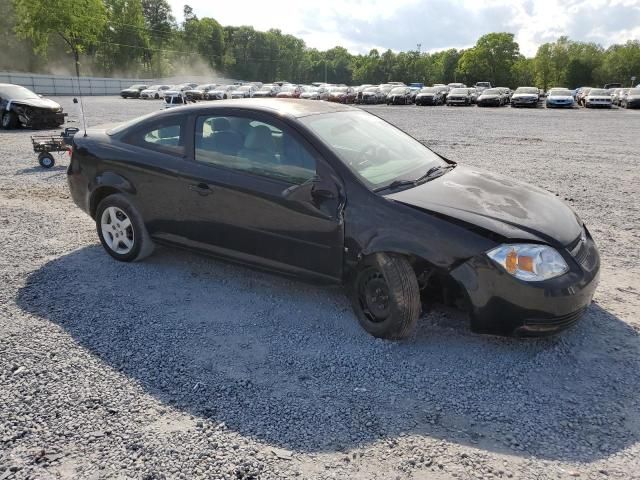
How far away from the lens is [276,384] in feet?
10.5

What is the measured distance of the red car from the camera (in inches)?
1644

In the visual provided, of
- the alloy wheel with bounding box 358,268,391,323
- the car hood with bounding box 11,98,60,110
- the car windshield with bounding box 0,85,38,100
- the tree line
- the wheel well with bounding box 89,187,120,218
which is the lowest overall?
the alloy wheel with bounding box 358,268,391,323

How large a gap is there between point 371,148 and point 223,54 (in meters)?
121

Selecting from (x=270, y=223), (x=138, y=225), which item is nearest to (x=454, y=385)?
(x=270, y=223)

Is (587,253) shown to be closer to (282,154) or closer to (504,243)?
(504,243)

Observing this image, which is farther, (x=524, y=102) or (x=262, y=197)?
(x=524, y=102)

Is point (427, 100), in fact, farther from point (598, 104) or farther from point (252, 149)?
point (252, 149)

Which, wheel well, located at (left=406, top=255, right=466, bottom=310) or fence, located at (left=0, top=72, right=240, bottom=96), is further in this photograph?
fence, located at (left=0, top=72, right=240, bottom=96)

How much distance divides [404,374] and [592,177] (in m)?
7.80

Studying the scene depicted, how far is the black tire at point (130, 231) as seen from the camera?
4.89m

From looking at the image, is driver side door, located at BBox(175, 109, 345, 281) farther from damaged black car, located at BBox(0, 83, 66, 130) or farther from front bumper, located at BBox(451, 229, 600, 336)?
damaged black car, located at BBox(0, 83, 66, 130)

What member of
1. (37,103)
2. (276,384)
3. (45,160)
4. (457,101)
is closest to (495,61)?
(457,101)

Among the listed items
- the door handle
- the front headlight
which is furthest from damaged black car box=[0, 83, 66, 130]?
the front headlight

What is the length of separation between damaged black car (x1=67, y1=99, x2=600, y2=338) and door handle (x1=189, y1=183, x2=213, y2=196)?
14mm
